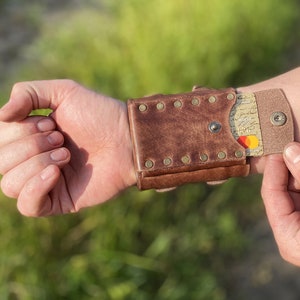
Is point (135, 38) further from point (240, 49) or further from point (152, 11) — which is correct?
point (240, 49)

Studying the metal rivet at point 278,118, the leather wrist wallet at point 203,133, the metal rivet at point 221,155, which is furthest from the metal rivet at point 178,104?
the metal rivet at point 278,118

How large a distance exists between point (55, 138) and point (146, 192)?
4.54ft

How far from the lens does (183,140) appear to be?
166 centimetres

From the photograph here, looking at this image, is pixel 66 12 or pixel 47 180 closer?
pixel 47 180

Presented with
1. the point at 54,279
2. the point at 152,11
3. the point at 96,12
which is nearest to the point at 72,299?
the point at 54,279

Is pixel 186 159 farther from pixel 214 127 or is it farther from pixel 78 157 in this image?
pixel 78 157

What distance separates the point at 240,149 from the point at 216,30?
2.09m

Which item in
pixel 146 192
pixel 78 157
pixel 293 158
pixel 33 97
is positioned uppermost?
pixel 33 97

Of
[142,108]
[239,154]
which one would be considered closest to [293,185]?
[239,154]

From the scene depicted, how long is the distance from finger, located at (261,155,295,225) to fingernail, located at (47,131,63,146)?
2.29 feet

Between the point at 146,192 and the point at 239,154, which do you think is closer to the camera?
the point at 239,154

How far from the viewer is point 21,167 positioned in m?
1.57

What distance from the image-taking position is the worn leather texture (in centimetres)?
164

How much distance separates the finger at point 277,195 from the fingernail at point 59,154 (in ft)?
2.20
